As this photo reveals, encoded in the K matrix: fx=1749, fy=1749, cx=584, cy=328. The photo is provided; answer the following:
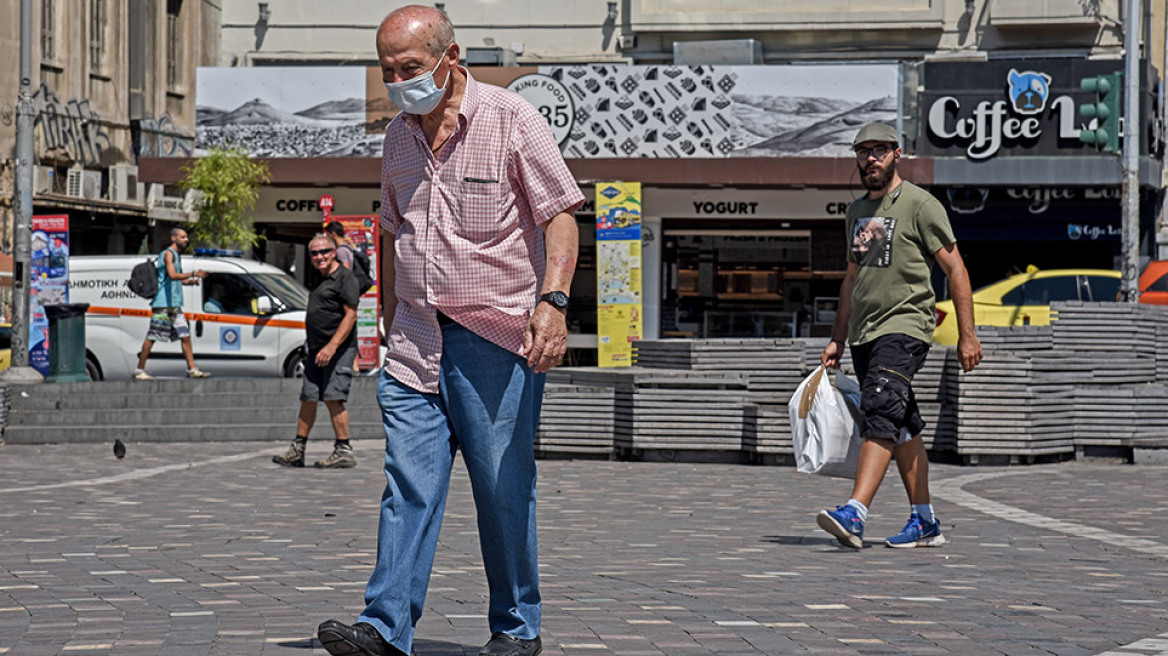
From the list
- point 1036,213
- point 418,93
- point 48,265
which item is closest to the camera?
point 418,93

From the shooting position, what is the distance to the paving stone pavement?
5.40 m

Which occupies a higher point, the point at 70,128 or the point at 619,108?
the point at 70,128

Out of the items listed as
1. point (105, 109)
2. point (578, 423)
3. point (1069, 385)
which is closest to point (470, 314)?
point (578, 423)

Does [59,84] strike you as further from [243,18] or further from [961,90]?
[961,90]

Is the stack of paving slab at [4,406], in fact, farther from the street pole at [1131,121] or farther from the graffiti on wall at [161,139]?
the graffiti on wall at [161,139]

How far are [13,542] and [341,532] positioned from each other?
152cm

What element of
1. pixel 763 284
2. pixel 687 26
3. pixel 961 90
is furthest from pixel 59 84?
pixel 961 90

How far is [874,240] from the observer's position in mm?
7848

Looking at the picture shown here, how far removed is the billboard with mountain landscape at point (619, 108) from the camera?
87.2 feet

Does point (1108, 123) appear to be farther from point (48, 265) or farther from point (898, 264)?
point (898, 264)

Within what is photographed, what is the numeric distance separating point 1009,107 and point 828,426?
19.8 meters

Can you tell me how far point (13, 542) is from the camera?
8102 millimetres

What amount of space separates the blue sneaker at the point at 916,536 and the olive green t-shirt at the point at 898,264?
0.83 metres

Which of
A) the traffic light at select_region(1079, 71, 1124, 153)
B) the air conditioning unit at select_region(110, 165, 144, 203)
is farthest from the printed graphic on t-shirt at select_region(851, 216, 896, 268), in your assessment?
the air conditioning unit at select_region(110, 165, 144, 203)
